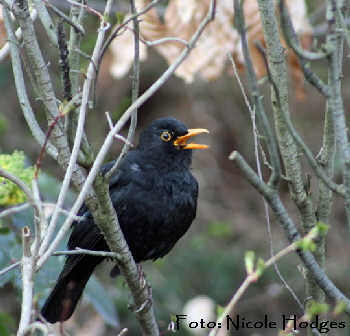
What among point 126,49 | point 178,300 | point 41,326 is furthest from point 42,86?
point 178,300

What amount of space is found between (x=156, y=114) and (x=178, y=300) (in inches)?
111

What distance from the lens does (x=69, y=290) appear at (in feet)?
14.1

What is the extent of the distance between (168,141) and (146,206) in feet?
1.87

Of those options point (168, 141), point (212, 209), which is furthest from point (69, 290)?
point (212, 209)

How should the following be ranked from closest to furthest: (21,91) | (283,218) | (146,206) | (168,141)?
(283,218) → (21,91) → (146,206) → (168,141)

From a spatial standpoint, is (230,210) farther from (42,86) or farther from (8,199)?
(42,86)

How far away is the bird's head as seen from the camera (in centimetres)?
441

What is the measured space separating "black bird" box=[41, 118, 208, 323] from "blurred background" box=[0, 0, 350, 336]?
2417 millimetres

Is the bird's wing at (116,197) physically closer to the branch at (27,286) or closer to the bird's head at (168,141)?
the bird's head at (168,141)

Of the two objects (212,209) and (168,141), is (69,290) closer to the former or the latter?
(168,141)

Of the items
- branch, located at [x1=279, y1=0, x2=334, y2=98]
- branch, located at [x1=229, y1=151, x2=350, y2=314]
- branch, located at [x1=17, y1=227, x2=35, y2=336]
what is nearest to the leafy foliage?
branch, located at [x1=17, y1=227, x2=35, y2=336]

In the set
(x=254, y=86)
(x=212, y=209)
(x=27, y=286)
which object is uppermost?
(x=254, y=86)

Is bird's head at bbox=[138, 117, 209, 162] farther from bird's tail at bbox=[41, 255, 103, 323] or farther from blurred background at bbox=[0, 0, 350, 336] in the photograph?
blurred background at bbox=[0, 0, 350, 336]

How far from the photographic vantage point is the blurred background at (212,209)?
7617 millimetres
